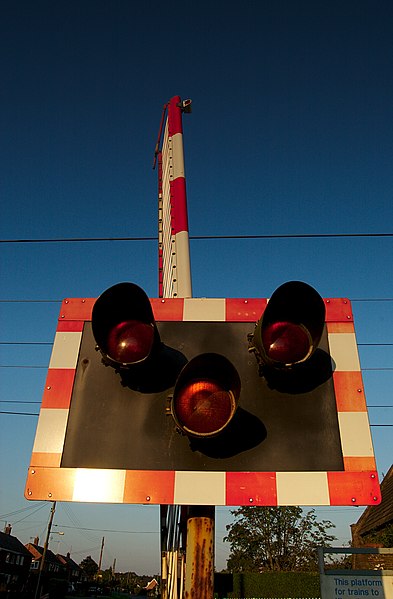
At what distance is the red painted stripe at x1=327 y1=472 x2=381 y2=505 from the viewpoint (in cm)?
193

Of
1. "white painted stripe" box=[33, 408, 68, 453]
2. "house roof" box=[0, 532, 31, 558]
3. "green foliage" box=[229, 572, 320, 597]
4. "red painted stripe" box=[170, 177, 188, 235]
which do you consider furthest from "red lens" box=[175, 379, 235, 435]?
"house roof" box=[0, 532, 31, 558]

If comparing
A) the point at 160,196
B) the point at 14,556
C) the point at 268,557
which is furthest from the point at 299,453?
the point at 14,556

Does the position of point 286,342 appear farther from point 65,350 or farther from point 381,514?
point 381,514

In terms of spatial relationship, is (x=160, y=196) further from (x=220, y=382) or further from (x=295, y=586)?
(x=295, y=586)

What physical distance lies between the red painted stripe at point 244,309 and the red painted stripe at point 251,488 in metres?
0.83

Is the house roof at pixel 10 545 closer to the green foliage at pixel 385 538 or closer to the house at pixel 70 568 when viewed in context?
the house at pixel 70 568

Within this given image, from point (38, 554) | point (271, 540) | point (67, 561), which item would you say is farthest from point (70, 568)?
point (271, 540)

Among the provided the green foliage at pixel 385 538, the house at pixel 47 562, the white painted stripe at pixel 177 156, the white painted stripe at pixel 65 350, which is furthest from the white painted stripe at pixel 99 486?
the house at pixel 47 562

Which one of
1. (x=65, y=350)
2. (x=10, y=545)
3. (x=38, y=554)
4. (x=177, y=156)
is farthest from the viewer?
(x=38, y=554)

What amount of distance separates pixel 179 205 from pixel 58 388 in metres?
2.14

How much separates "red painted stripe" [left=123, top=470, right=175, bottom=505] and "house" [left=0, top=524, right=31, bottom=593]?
55.7 meters

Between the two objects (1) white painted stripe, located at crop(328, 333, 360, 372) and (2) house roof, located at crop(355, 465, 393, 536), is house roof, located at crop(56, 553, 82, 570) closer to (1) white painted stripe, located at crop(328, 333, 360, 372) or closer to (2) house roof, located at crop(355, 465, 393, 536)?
(2) house roof, located at crop(355, 465, 393, 536)

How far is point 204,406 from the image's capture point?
1.92 metres

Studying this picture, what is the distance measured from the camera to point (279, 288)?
2115 mm
